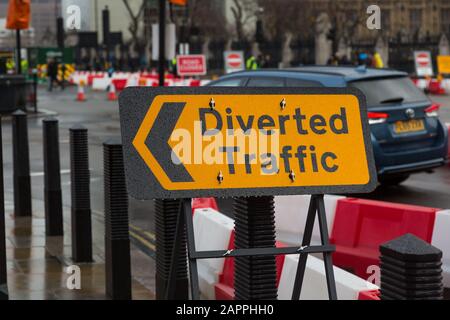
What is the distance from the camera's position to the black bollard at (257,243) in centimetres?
441

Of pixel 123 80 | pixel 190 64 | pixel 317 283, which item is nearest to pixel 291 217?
pixel 317 283

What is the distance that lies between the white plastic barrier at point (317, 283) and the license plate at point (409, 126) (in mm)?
5490

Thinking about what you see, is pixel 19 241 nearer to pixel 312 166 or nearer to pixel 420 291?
pixel 312 166

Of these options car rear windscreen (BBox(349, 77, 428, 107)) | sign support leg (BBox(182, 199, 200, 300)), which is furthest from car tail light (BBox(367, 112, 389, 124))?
sign support leg (BBox(182, 199, 200, 300))

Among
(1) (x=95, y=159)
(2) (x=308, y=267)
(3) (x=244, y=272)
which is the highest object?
(3) (x=244, y=272)

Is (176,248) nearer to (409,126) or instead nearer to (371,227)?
(371,227)

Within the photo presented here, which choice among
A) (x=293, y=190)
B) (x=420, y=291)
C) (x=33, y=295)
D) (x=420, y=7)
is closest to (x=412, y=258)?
(x=420, y=291)

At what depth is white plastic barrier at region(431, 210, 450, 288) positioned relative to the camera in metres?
7.21

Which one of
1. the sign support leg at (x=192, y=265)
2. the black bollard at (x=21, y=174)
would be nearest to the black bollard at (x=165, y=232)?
the sign support leg at (x=192, y=265)

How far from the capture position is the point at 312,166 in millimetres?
4305

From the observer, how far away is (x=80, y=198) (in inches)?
341

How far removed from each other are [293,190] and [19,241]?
5534 millimetres

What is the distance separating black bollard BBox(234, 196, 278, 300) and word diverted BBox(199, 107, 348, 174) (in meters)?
0.21

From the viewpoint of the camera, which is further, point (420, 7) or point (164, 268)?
point (420, 7)
